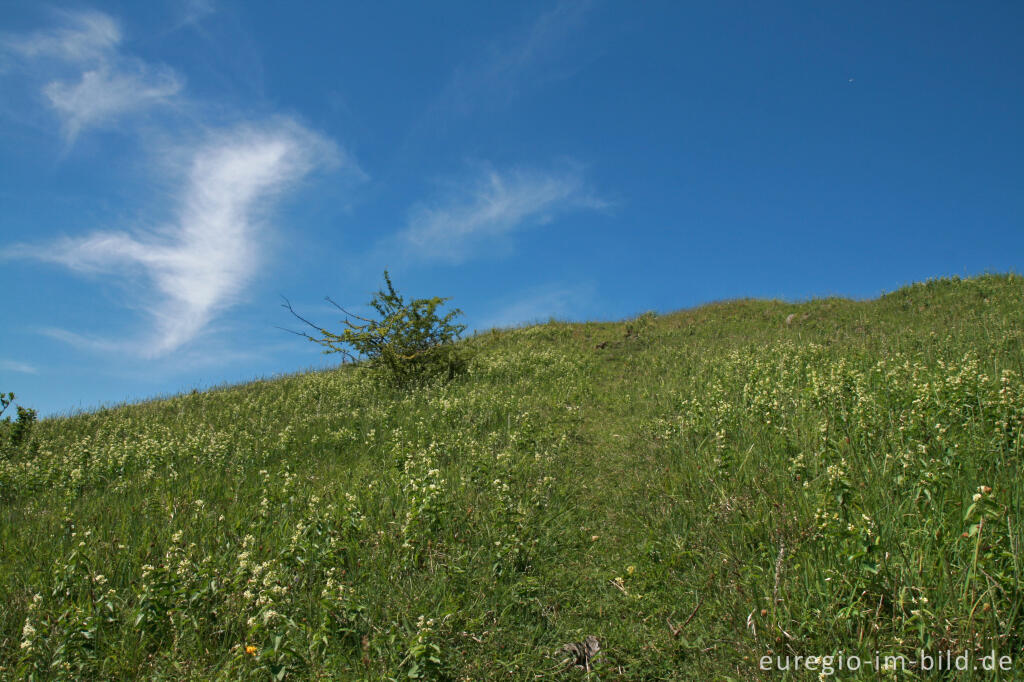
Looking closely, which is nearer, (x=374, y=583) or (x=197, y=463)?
(x=374, y=583)

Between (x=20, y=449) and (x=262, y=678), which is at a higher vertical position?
(x=20, y=449)

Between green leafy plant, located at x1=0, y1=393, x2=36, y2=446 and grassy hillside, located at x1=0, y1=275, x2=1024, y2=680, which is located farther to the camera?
green leafy plant, located at x1=0, y1=393, x2=36, y2=446

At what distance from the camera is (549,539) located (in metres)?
5.83

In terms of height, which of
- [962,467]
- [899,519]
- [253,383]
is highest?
[253,383]

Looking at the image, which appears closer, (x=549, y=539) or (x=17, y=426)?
(x=549, y=539)

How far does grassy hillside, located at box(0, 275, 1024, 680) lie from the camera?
3.81 m

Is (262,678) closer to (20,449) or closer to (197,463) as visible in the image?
(197,463)

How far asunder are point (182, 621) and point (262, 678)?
3.12 ft

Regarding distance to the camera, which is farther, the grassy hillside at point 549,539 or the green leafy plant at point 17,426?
the green leafy plant at point 17,426

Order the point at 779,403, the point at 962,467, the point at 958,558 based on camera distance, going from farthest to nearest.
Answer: the point at 779,403 < the point at 962,467 < the point at 958,558

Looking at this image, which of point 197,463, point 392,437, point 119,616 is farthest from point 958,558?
point 197,463

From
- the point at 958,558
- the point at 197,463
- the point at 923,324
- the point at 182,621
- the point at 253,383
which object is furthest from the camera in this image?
the point at 253,383

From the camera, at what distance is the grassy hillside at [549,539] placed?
3811mm

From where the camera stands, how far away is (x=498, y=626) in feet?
14.4
